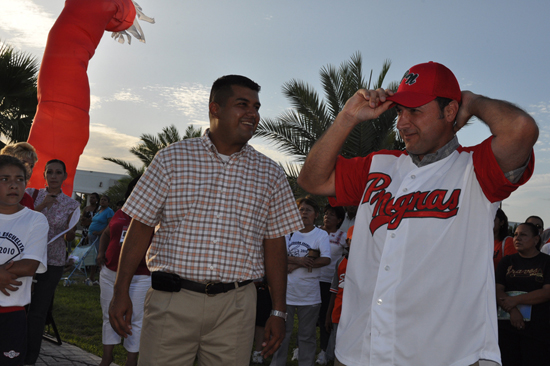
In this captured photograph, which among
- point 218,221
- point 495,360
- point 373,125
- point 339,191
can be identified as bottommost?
point 495,360

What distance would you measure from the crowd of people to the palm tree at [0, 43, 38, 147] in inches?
444

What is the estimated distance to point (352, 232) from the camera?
3.13m

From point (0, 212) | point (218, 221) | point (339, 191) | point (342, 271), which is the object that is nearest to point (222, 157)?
point (218, 221)

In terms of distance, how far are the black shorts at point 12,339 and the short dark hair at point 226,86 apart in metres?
2.16

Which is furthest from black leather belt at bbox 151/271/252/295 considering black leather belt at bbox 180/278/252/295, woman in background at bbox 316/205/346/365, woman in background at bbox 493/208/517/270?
woman in background at bbox 493/208/517/270

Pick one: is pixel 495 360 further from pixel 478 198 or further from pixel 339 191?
pixel 339 191

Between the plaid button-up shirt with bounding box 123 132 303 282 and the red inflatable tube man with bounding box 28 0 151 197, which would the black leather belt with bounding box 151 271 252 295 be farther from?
the red inflatable tube man with bounding box 28 0 151 197

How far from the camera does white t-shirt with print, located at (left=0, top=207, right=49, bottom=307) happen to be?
11.6 ft

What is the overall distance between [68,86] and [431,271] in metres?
8.34

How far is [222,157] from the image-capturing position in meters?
3.18

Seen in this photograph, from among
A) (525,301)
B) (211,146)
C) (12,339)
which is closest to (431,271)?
(211,146)

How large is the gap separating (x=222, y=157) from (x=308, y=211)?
350 centimetres

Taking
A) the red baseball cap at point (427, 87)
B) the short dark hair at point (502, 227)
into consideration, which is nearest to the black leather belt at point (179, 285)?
the red baseball cap at point (427, 87)

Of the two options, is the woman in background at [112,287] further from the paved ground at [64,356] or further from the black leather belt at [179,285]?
the black leather belt at [179,285]
